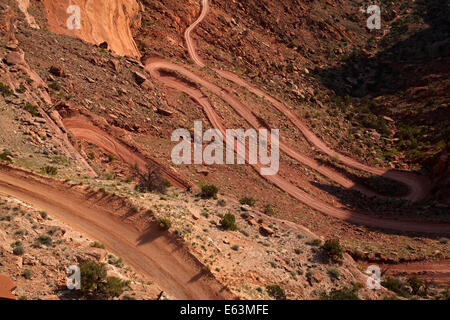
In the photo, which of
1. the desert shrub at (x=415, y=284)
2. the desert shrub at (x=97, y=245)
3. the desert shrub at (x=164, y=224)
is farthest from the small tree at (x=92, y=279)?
the desert shrub at (x=415, y=284)

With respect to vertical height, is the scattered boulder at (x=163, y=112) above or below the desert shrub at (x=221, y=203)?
above

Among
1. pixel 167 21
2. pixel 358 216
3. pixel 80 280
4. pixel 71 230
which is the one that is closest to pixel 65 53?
pixel 167 21

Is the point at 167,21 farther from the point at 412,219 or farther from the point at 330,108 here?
the point at 412,219

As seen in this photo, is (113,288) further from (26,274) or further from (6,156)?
(6,156)

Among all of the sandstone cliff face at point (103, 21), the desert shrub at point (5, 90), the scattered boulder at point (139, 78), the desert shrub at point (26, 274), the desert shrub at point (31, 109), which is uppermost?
the sandstone cliff face at point (103, 21)

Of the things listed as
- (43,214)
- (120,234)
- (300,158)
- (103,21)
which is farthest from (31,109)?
(300,158)

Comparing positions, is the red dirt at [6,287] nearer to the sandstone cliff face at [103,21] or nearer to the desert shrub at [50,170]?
the desert shrub at [50,170]

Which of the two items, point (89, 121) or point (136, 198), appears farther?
point (89, 121)

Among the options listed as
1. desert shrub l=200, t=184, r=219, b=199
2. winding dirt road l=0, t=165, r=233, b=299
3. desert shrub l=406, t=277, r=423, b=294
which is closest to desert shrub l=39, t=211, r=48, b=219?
winding dirt road l=0, t=165, r=233, b=299
